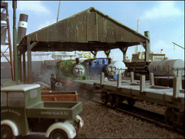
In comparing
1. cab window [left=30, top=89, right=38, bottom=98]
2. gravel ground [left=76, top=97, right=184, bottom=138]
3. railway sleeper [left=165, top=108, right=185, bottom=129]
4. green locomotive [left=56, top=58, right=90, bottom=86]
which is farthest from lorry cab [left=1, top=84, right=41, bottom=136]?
green locomotive [left=56, top=58, right=90, bottom=86]

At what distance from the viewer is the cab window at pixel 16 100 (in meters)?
5.38

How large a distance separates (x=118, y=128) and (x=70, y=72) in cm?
1130

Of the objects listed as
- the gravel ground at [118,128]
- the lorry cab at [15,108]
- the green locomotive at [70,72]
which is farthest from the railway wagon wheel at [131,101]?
the green locomotive at [70,72]

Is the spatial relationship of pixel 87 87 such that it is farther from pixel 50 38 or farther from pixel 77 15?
pixel 77 15

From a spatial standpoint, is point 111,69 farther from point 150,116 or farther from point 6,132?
point 6,132

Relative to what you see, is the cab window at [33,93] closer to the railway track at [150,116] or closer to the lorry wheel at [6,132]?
the lorry wheel at [6,132]

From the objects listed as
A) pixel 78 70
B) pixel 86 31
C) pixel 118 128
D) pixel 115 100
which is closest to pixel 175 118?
pixel 118 128

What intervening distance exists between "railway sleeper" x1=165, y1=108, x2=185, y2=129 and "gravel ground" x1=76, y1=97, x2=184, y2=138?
36 centimetres

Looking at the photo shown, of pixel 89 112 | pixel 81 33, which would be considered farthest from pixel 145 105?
pixel 81 33

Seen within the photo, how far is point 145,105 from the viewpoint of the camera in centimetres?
1121

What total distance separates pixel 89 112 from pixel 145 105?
150 inches

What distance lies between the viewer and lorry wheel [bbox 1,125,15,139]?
5.41m

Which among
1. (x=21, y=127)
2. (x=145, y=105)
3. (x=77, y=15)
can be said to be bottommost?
(x=145, y=105)

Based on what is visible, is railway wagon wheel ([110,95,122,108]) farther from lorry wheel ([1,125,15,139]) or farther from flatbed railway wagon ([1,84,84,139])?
lorry wheel ([1,125,15,139])
